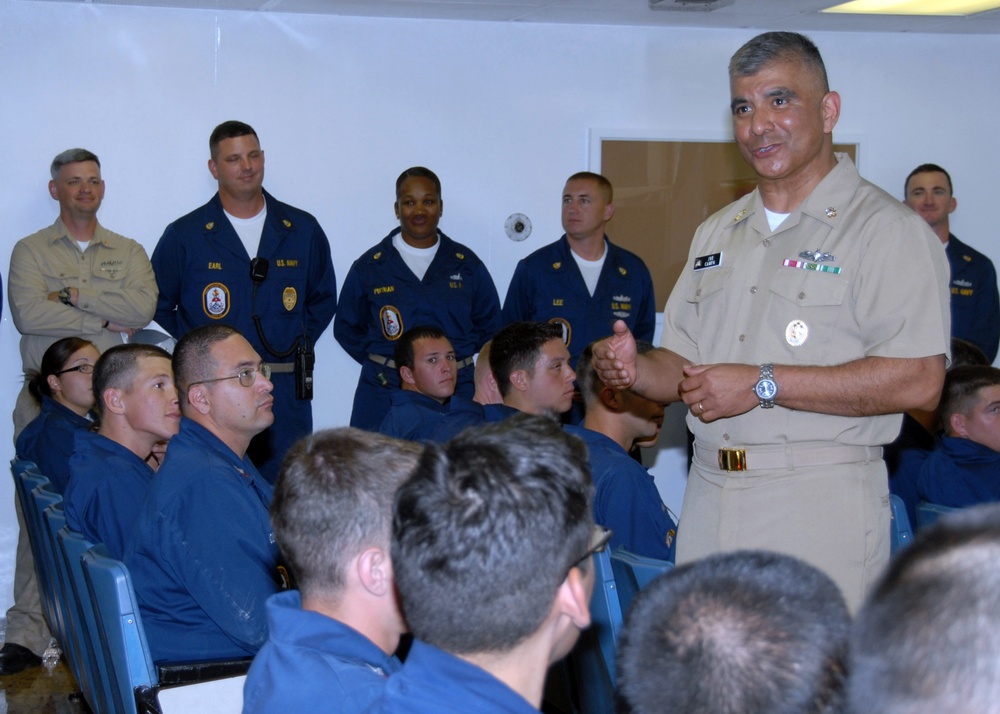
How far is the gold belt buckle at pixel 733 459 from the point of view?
2.29 metres

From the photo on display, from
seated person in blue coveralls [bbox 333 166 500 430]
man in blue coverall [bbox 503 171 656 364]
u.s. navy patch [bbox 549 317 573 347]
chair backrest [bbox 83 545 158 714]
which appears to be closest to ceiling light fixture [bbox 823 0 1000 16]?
man in blue coverall [bbox 503 171 656 364]

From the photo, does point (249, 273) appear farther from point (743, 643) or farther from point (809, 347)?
point (743, 643)

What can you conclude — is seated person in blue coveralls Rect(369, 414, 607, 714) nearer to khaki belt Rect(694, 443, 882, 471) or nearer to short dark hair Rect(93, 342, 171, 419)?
khaki belt Rect(694, 443, 882, 471)

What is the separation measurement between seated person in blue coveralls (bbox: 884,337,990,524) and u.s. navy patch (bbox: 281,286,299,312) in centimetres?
304

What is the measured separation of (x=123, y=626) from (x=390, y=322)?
140 inches

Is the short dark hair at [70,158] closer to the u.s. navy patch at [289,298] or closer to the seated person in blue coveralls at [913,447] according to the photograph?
the u.s. navy patch at [289,298]

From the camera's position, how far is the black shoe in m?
4.37

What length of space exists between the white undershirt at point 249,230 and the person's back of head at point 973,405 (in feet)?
11.2

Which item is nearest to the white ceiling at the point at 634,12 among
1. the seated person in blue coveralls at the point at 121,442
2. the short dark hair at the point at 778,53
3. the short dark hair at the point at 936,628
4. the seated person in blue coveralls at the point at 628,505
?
the seated person in blue coveralls at the point at 121,442

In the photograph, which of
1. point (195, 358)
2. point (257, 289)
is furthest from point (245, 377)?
point (257, 289)

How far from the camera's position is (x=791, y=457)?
223cm

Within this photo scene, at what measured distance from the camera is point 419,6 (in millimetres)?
5738

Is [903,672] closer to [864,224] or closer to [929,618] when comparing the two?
[929,618]

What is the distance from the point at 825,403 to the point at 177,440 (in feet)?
5.46
